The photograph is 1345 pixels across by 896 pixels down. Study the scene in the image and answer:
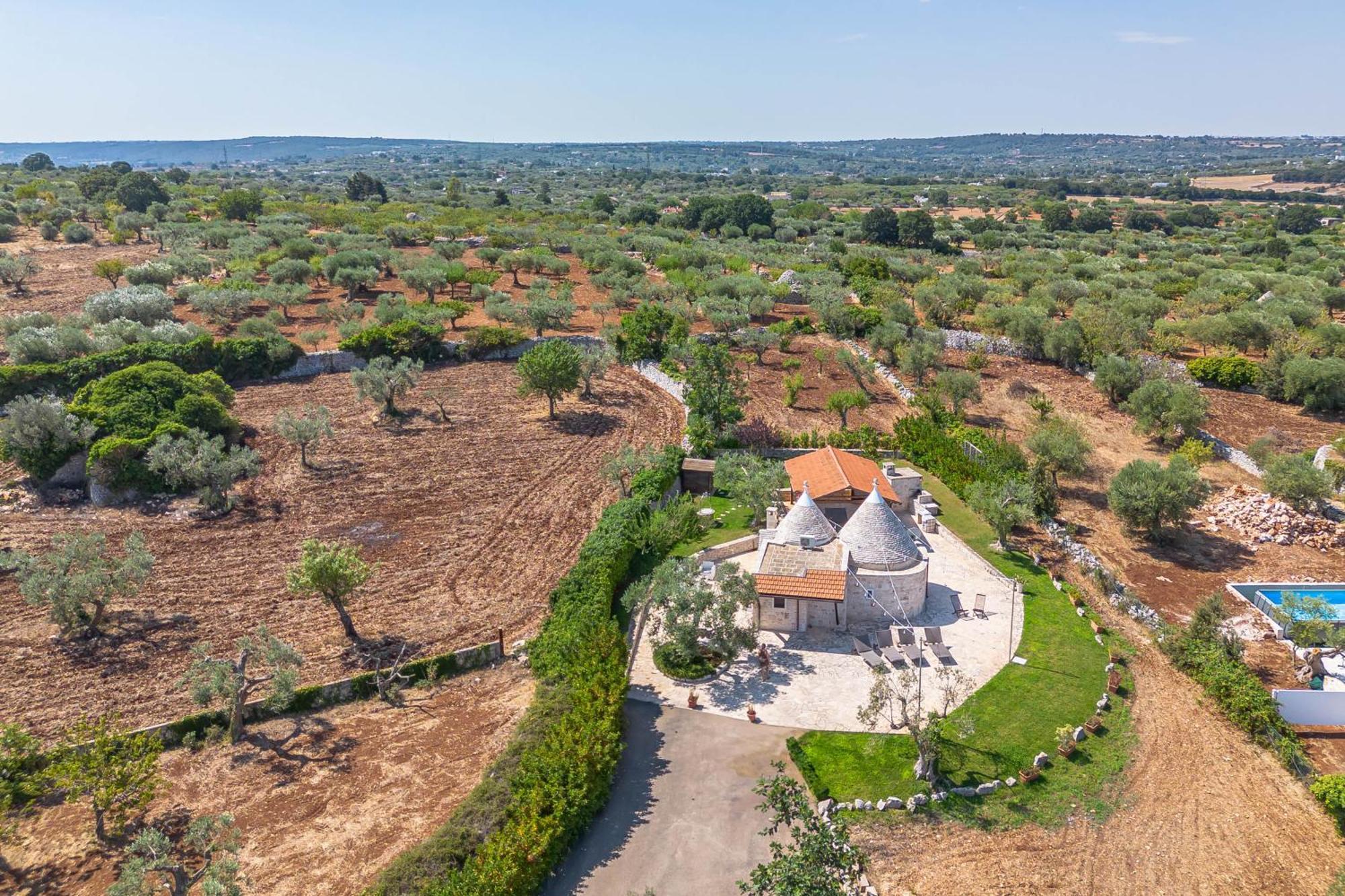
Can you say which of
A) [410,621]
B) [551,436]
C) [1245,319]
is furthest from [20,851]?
[1245,319]

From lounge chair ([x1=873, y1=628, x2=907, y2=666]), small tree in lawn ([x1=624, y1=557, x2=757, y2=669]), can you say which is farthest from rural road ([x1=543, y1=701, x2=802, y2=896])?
lounge chair ([x1=873, y1=628, x2=907, y2=666])

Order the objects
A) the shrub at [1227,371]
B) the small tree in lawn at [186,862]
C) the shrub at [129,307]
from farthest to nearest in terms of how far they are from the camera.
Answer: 1. the shrub at [129,307]
2. the shrub at [1227,371]
3. the small tree in lawn at [186,862]

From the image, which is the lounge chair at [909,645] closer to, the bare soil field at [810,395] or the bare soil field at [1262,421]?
the bare soil field at [810,395]

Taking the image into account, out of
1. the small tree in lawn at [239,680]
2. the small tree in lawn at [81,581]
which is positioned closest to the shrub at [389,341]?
the small tree in lawn at [81,581]

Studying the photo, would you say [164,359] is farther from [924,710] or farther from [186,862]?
[924,710]

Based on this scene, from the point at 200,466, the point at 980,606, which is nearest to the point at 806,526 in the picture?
the point at 980,606

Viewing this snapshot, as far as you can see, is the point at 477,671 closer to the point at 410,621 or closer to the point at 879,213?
the point at 410,621
